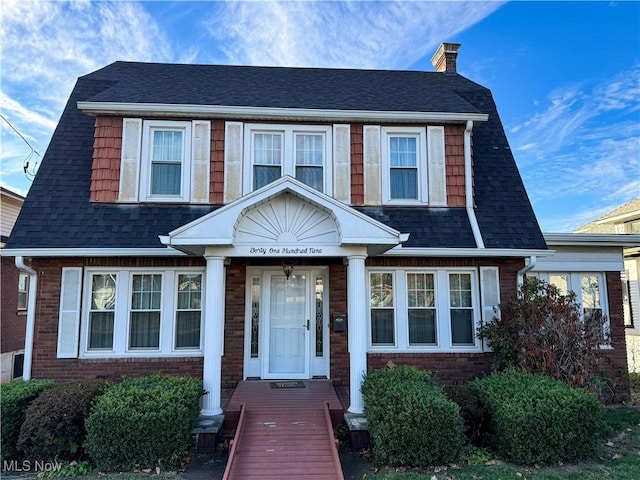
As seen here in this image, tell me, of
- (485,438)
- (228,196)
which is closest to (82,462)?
(228,196)

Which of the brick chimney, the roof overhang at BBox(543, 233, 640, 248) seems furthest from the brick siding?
the roof overhang at BBox(543, 233, 640, 248)

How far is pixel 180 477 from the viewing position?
5078 mm

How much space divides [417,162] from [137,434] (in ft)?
22.8

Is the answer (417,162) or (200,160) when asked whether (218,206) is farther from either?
(417,162)

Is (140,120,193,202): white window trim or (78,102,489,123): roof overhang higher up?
(78,102,489,123): roof overhang

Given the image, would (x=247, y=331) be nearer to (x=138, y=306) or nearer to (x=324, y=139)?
(x=138, y=306)

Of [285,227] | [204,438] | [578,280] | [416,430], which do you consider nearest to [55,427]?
[204,438]

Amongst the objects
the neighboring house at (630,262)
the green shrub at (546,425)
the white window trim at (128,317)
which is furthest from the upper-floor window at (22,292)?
the neighboring house at (630,262)

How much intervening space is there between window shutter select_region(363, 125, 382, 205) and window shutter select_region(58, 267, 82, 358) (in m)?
5.77

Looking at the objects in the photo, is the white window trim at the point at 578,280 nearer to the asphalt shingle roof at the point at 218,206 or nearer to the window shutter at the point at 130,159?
the asphalt shingle roof at the point at 218,206

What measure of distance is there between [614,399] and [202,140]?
1030 centimetres

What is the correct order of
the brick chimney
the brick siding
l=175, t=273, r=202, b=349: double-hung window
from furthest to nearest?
1. the brick chimney
2. the brick siding
3. l=175, t=273, r=202, b=349: double-hung window

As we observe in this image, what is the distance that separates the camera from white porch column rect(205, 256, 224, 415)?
6242 millimetres

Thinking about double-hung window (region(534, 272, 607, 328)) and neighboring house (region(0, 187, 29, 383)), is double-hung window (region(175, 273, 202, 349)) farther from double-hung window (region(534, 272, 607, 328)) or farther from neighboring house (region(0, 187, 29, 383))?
neighboring house (region(0, 187, 29, 383))
